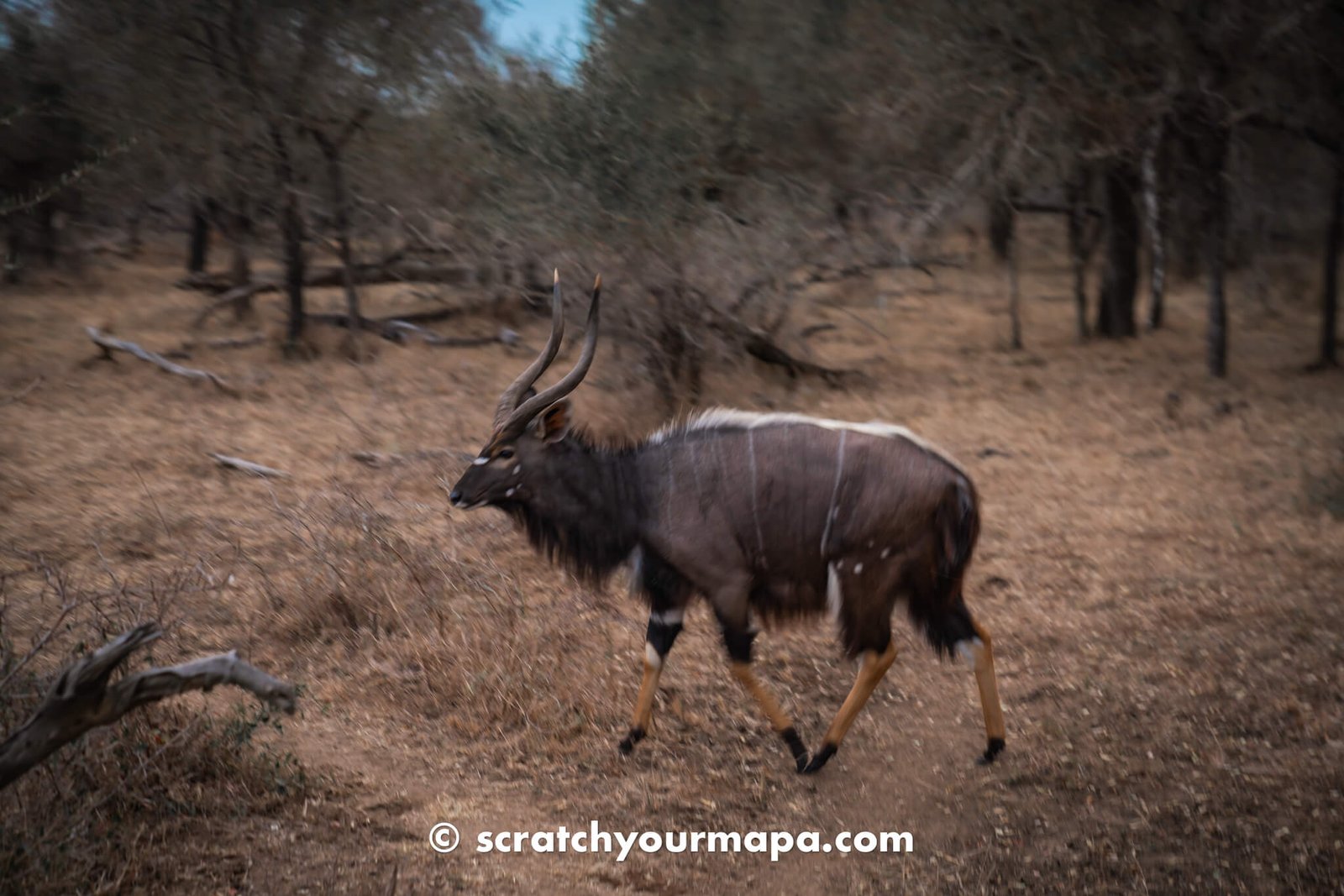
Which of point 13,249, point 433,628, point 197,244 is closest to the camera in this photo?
point 433,628

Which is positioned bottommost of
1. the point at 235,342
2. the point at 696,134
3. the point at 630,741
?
the point at 630,741

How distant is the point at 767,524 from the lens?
438 centimetres

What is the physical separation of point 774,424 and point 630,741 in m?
1.35

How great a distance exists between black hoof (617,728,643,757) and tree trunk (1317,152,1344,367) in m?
9.78

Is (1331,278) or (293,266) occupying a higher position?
(293,266)

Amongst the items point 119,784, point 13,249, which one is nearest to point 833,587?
point 119,784

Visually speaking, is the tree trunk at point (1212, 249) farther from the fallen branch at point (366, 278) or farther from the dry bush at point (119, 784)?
the dry bush at point (119, 784)

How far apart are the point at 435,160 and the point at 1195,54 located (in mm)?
7452

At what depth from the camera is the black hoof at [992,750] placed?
4434mm

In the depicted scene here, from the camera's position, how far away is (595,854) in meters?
3.81

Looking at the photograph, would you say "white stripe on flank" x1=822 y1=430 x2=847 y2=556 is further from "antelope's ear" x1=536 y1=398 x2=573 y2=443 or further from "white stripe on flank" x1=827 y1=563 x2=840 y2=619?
"antelope's ear" x1=536 y1=398 x2=573 y2=443

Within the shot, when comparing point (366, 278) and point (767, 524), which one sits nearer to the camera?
point (767, 524)

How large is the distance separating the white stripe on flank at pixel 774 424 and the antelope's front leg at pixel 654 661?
2.37 ft

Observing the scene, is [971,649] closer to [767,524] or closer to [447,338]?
[767,524]
